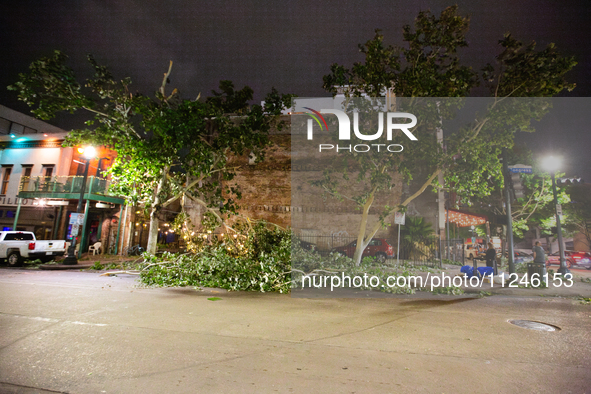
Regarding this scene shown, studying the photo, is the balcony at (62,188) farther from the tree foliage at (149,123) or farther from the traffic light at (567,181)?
the traffic light at (567,181)

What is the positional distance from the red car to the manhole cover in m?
10.0

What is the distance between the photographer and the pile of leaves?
9445 millimetres

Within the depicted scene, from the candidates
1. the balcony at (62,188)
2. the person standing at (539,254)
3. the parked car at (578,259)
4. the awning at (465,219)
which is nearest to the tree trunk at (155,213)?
the balcony at (62,188)

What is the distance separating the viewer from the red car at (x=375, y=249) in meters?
16.4

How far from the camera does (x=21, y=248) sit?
14672 mm

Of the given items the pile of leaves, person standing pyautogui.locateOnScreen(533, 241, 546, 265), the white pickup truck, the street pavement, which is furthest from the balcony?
person standing pyautogui.locateOnScreen(533, 241, 546, 265)

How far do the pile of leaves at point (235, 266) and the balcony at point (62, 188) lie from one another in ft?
37.3

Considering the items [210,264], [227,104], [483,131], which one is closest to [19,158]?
[227,104]

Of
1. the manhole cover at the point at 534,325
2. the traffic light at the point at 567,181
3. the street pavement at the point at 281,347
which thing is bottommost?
the street pavement at the point at 281,347

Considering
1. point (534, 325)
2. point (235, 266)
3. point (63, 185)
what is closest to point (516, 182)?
point (534, 325)

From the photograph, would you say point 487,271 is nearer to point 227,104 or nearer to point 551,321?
point 551,321

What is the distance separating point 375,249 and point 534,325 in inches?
423

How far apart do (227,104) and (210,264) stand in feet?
20.1

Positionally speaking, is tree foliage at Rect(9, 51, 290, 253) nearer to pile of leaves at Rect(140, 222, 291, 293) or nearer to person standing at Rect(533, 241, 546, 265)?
pile of leaves at Rect(140, 222, 291, 293)
